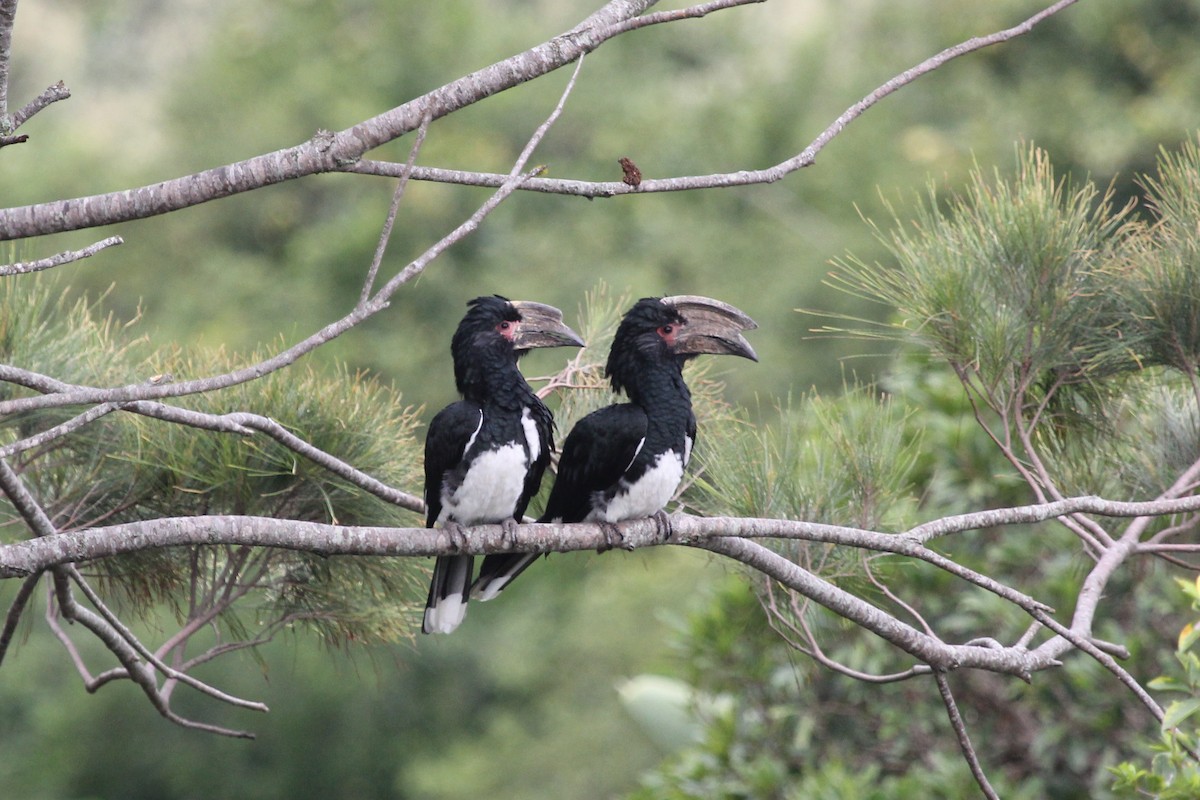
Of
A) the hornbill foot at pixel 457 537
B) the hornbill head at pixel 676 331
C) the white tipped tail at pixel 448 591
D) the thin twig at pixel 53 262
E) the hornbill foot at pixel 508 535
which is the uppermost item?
the thin twig at pixel 53 262

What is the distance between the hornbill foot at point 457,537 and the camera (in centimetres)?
267

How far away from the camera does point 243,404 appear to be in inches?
126

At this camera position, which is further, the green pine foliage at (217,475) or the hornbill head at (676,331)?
the hornbill head at (676,331)

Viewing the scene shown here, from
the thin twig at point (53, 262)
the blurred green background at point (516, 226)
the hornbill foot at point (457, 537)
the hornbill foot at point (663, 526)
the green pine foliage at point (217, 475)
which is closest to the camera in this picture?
the thin twig at point (53, 262)

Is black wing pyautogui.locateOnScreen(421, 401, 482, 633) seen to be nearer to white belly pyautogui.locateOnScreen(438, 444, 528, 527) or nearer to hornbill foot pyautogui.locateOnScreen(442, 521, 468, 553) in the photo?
white belly pyautogui.locateOnScreen(438, 444, 528, 527)

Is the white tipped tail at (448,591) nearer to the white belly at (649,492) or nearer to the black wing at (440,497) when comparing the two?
the black wing at (440,497)

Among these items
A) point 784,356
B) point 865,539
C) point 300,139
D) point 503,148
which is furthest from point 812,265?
point 865,539

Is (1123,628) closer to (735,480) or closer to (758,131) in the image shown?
(735,480)

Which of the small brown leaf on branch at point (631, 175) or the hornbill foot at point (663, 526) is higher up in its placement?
the small brown leaf on branch at point (631, 175)

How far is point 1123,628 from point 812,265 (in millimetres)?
8481

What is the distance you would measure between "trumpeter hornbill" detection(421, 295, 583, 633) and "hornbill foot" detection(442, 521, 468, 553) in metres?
0.19

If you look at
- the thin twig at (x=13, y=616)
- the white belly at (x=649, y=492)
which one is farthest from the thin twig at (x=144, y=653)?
the white belly at (x=649, y=492)

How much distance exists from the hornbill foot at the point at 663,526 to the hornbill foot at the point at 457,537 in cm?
41

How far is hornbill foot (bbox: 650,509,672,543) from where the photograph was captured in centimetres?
288
